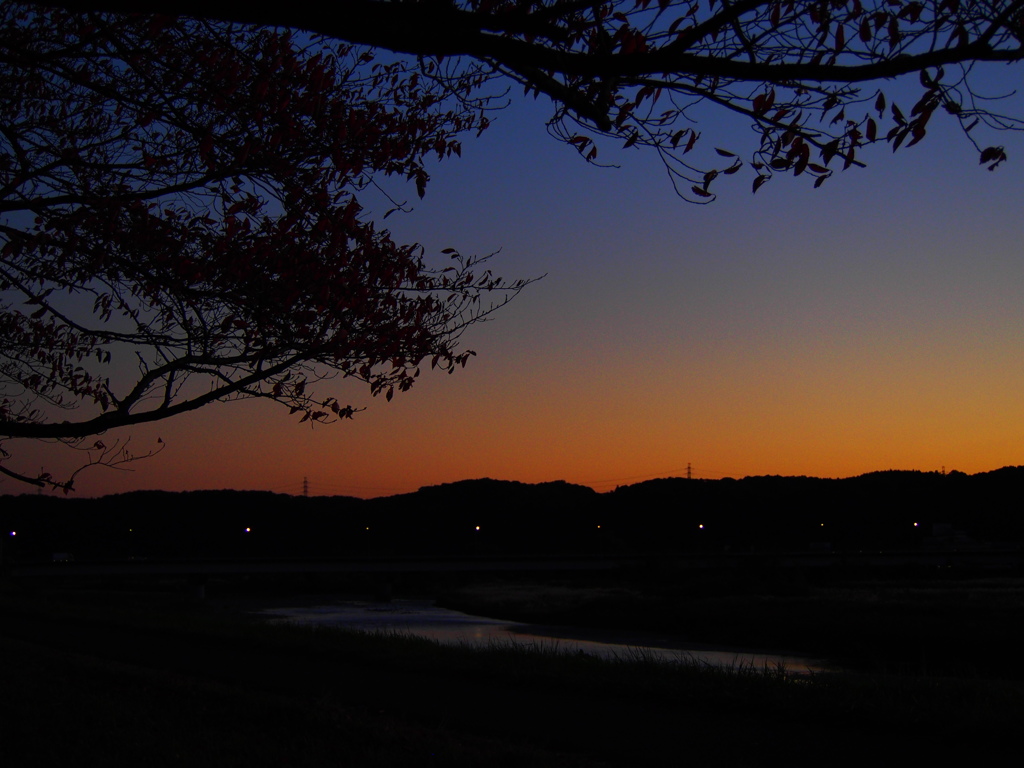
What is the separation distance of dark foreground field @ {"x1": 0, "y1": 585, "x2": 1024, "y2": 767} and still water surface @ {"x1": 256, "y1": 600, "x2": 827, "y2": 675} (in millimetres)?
15139

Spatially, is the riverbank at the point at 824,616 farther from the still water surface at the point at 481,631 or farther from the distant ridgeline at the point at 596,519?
the distant ridgeline at the point at 596,519

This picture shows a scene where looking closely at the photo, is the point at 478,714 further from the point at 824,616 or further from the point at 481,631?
the point at 824,616

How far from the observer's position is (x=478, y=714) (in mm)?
9695

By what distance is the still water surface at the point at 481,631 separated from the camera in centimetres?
3073

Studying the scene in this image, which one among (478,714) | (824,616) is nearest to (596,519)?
(824,616)

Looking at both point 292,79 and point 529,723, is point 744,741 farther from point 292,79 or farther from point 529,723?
point 292,79

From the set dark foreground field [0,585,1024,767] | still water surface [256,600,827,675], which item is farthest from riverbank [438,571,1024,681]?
dark foreground field [0,585,1024,767]

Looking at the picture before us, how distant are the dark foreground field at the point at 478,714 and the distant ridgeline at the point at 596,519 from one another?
315 feet

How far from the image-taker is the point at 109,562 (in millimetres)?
59406

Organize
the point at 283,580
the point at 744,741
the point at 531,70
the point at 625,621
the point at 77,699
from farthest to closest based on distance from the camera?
the point at 283,580 → the point at 625,621 → the point at 77,699 → the point at 744,741 → the point at 531,70

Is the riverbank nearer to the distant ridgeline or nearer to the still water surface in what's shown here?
the still water surface

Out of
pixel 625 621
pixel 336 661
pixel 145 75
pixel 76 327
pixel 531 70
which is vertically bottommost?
pixel 625 621

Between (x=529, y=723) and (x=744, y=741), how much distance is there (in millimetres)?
2197

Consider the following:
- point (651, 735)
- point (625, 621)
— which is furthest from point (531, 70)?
point (625, 621)
